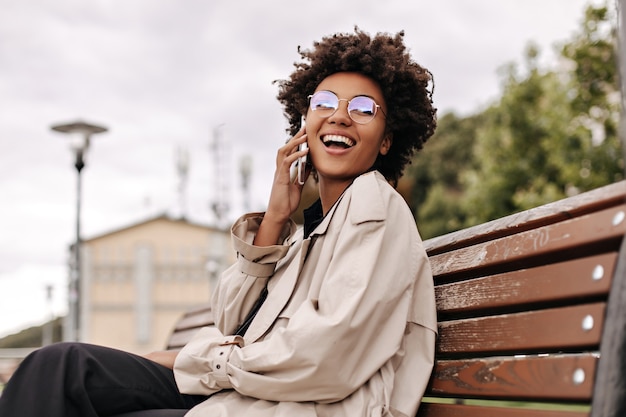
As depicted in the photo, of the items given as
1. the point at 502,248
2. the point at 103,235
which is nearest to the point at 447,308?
the point at 502,248

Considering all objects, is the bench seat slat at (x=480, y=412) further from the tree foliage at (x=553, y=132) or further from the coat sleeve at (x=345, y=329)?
the tree foliage at (x=553, y=132)

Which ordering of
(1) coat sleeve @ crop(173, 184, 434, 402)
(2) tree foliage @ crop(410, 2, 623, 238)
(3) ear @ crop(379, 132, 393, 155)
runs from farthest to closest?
(2) tree foliage @ crop(410, 2, 623, 238) → (3) ear @ crop(379, 132, 393, 155) → (1) coat sleeve @ crop(173, 184, 434, 402)

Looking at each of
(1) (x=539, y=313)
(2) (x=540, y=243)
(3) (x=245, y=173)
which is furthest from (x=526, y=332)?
(3) (x=245, y=173)

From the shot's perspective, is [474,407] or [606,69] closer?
[474,407]

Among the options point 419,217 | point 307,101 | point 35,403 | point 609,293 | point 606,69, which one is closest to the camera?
point 609,293

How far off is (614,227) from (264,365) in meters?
0.97

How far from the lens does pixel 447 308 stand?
2414 millimetres

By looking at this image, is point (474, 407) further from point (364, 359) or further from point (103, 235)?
point (103, 235)

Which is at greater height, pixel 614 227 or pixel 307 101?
pixel 307 101

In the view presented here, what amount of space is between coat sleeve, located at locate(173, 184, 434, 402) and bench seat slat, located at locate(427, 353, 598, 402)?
8.0 inches

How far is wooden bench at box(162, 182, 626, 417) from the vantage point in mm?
1613

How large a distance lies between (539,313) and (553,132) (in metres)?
15.0

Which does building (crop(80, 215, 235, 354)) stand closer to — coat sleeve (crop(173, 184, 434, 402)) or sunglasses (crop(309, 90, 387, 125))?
sunglasses (crop(309, 90, 387, 125))

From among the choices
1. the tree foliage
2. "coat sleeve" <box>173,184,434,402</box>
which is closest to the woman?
"coat sleeve" <box>173,184,434,402</box>
